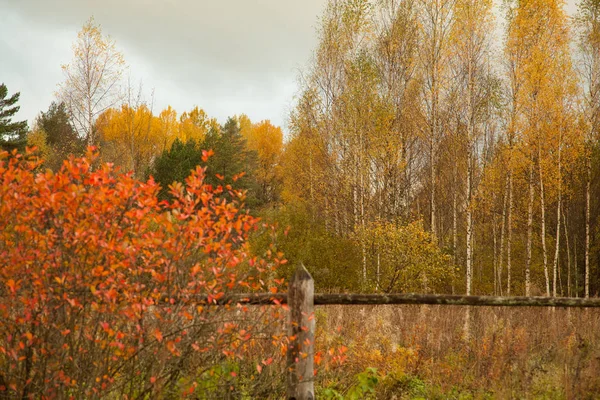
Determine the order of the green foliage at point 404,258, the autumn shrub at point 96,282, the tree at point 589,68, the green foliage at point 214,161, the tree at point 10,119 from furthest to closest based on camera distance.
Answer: the tree at point 10,119, the green foliage at point 214,161, the tree at point 589,68, the green foliage at point 404,258, the autumn shrub at point 96,282

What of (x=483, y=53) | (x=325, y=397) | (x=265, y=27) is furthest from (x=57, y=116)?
(x=325, y=397)

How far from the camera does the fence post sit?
405 cm

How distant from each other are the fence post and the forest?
0.68 feet

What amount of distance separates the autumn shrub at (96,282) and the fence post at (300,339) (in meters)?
0.55

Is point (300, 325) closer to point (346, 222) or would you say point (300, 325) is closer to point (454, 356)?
point (454, 356)

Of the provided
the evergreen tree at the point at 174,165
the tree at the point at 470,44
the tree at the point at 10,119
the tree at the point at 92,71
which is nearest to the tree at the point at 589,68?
the tree at the point at 470,44

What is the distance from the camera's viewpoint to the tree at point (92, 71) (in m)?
21.9

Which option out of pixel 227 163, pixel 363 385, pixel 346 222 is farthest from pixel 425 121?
pixel 227 163

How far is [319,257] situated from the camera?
648 inches

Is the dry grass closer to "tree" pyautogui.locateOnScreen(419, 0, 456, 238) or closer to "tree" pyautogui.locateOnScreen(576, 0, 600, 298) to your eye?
"tree" pyautogui.locateOnScreen(419, 0, 456, 238)

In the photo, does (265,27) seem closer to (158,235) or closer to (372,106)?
(372,106)

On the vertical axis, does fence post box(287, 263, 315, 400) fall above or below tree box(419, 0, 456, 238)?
below

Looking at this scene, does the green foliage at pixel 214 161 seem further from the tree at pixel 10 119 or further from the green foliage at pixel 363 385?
the green foliage at pixel 363 385

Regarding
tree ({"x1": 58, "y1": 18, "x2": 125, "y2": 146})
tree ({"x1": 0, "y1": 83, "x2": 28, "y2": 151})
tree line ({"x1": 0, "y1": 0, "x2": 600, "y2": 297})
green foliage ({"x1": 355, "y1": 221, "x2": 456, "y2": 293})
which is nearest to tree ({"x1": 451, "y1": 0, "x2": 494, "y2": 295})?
tree line ({"x1": 0, "y1": 0, "x2": 600, "y2": 297})
